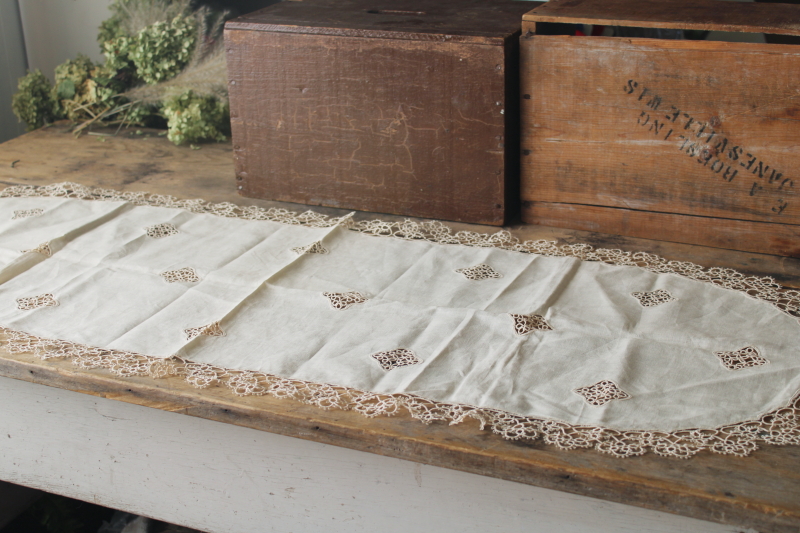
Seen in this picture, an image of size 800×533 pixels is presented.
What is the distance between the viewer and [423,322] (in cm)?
93

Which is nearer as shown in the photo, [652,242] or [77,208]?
[652,242]

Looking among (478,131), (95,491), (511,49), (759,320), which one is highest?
(511,49)

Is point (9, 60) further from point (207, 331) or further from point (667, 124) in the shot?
point (667, 124)

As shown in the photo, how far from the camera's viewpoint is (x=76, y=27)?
192cm

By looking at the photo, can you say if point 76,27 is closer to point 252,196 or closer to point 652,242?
point 252,196

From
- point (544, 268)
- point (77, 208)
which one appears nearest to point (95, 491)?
point (77, 208)

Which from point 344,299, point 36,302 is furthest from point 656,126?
point 36,302

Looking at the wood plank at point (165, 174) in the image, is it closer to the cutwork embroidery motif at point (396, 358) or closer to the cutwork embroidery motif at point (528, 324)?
the cutwork embroidery motif at point (528, 324)

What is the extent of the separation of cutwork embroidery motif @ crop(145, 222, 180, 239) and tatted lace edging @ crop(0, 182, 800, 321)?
0.26ft

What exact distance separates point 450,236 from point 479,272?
0.13 metres

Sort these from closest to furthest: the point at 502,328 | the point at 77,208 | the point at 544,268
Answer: the point at 502,328, the point at 544,268, the point at 77,208

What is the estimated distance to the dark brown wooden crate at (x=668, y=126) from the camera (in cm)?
102


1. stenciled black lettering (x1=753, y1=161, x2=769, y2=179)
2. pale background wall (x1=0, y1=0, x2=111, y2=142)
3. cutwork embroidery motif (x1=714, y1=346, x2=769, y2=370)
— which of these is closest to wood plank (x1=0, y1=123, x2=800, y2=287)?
stenciled black lettering (x1=753, y1=161, x2=769, y2=179)

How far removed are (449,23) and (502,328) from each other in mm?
523
